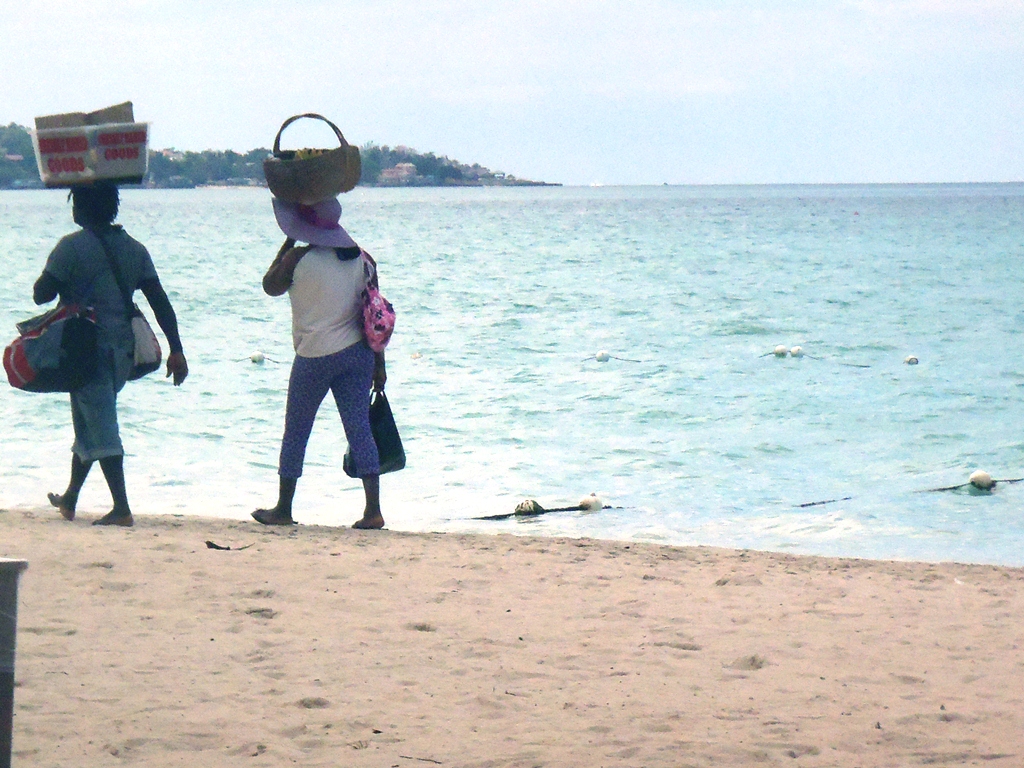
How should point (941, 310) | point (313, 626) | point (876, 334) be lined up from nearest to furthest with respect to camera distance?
point (313, 626) < point (876, 334) < point (941, 310)

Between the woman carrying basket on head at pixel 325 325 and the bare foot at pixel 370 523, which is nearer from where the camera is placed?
the woman carrying basket on head at pixel 325 325

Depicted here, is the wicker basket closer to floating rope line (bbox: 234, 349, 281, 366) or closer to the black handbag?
the black handbag

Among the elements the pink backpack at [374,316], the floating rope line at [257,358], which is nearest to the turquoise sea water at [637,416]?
the floating rope line at [257,358]

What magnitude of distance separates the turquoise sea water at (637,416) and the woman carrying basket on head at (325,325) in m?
1.92

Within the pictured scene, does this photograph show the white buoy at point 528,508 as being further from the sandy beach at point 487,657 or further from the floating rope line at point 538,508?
the sandy beach at point 487,657

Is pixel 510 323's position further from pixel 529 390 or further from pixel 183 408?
pixel 183 408

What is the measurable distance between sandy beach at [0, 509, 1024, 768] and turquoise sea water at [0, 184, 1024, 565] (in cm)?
239

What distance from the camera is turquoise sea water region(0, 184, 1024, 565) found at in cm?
897

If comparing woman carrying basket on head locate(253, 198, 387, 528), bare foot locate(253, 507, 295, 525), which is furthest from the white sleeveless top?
bare foot locate(253, 507, 295, 525)

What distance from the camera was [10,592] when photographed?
210 cm

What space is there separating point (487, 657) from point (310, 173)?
2.71 m

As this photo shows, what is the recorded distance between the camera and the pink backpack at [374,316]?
6312mm

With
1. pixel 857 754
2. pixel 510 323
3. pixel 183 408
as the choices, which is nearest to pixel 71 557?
pixel 857 754

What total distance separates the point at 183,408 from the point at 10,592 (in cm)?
1165
